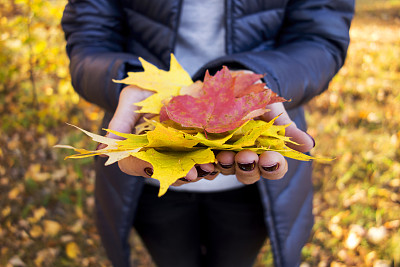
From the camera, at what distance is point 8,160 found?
108 inches

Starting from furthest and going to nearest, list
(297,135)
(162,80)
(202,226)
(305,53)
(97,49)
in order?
(202,226) → (97,49) → (305,53) → (162,80) → (297,135)

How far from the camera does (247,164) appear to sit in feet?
2.30

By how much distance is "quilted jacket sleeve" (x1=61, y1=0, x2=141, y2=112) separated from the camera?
1075mm

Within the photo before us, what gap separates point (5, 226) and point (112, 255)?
1485 mm

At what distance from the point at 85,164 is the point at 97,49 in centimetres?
179

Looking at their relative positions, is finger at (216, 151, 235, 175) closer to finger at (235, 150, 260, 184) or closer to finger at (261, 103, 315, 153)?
finger at (235, 150, 260, 184)

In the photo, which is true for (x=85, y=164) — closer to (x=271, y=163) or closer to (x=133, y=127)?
(x=133, y=127)

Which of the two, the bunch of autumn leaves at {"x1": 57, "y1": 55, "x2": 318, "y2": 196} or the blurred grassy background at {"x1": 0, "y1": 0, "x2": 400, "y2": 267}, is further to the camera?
the blurred grassy background at {"x1": 0, "y1": 0, "x2": 400, "y2": 267}

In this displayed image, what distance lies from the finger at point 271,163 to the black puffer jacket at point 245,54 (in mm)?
348

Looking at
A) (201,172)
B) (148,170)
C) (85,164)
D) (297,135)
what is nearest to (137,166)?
(148,170)

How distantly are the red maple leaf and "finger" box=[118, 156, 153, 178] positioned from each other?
0.40 ft

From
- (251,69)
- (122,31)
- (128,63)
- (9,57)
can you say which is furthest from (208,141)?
(9,57)

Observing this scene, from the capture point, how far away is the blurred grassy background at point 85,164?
7.16 ft

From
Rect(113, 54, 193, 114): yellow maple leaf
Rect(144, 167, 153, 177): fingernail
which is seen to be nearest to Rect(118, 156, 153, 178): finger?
Rect(144, 167, 153, 177): fingernail
